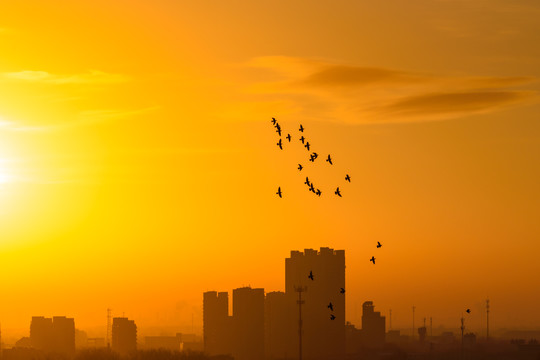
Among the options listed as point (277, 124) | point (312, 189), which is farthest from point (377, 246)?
point (277, 124)

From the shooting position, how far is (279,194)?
112875mm

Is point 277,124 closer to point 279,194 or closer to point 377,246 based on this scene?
point 279,194

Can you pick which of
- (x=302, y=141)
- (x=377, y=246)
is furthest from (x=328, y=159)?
(x=377, y=246)

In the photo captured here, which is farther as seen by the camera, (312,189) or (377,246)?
(377,246)

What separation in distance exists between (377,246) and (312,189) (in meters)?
12.6

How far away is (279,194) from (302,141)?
5191 mm

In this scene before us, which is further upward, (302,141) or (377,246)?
(302,141)

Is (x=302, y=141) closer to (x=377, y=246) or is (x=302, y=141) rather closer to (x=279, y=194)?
(x=279, y=194)

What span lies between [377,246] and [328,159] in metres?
17.9

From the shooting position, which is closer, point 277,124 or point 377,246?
point 277,124

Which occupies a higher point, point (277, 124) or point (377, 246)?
point (277, 124)

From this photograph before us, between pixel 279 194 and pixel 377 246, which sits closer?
pixel 279 194

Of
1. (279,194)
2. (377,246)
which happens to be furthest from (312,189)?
(377,246)

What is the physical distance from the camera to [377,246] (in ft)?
411
